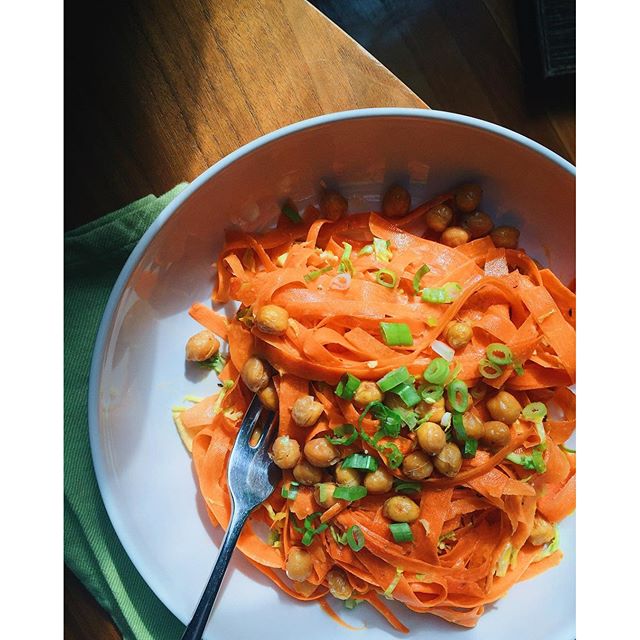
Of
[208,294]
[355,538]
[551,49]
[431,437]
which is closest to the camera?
[431,437]

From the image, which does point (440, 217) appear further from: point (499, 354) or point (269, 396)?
point (269, 396)

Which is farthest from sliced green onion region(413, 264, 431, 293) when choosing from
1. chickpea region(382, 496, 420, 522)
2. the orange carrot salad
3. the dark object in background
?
the dark object in background

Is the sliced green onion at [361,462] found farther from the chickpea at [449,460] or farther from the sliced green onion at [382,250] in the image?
the sliced green onion at [382,250]

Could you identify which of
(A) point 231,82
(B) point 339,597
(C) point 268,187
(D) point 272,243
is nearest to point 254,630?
(B) point 339,597

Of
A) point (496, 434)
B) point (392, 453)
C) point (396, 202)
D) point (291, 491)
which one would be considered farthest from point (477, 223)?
point (291, 491)

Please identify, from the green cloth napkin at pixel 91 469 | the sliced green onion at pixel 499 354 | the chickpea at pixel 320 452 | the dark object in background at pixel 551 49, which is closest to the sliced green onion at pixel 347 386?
the chickpea at pixel 320 452

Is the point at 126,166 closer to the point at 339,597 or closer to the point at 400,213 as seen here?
the point at 400,213

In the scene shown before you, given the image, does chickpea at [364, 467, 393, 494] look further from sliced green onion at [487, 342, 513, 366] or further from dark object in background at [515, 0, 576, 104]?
dark object in background at [515, 0, 576, 104]
